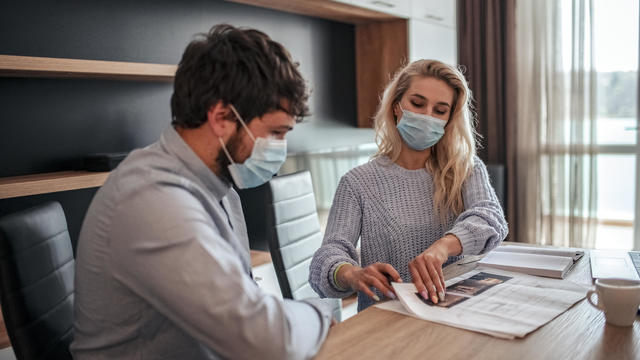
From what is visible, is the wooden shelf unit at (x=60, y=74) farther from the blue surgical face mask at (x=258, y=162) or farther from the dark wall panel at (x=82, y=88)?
the blue surgical face mask at (x=258, y=162)

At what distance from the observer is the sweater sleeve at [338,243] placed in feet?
4.92

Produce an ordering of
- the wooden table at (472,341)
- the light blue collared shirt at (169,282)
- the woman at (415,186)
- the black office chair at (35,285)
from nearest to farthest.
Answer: the light blue collared shirt at (169,282) → the wooden table at (472,341) → the black office chair at (35,285) → the woman at (415,186)

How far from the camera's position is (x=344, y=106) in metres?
3.60

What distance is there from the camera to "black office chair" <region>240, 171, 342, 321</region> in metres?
1.99

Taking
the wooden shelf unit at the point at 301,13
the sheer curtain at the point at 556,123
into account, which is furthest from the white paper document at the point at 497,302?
the sheer curtain at the point at 556,123

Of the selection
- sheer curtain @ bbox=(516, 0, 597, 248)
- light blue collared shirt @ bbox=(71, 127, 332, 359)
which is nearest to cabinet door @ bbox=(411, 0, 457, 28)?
sheer curtain @ bbox=(516, 0, 597, 248)

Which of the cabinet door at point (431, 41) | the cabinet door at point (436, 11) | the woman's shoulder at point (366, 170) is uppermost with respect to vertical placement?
the cabinet door at point (436, 11)

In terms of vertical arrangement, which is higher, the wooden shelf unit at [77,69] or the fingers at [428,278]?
the wooden shelf unit at [77,69]

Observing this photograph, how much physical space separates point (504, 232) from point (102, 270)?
1.18 meters

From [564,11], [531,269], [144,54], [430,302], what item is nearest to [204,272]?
[430,302]

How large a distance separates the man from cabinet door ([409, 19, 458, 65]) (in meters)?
2.53

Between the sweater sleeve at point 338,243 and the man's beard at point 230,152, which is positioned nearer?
the man's beard at point 230,152

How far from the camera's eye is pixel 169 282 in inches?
32.9

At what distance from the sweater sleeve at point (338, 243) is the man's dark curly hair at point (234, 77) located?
0.59 meters
